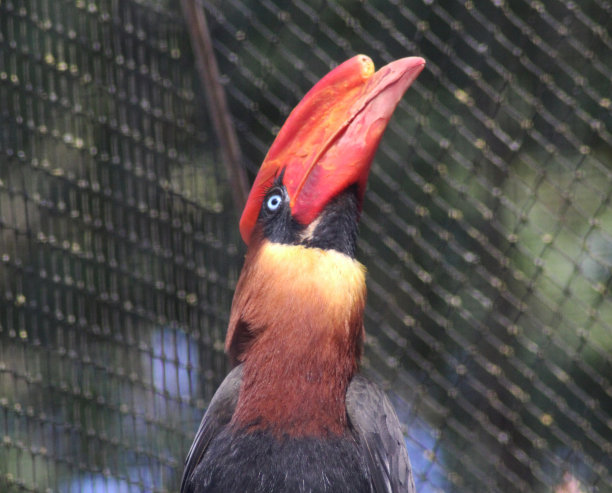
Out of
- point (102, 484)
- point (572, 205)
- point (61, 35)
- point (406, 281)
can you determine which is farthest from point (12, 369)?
point (572, 205)

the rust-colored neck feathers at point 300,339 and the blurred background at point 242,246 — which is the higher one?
the rust-colored neck feathers at point 300,339

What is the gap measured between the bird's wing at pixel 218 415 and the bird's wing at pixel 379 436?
11 centimetres

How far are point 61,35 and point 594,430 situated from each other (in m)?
1.20

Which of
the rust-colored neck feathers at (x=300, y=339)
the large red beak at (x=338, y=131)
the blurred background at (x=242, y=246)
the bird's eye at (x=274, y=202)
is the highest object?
the large red beak at (x=338, y=131)

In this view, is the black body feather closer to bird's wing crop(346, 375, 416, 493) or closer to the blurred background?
bird's wing crop(346, 375, 416, 493)

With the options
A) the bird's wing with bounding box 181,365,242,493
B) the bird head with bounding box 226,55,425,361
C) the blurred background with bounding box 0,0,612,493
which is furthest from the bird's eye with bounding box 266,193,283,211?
the blurred background with bounding box 0,0,612,493

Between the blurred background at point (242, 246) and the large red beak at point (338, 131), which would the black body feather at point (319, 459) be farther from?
the blurred background at point (242, 246)

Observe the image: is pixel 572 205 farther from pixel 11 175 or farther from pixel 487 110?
pixel 11 175

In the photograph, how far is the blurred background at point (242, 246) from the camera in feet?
5.20

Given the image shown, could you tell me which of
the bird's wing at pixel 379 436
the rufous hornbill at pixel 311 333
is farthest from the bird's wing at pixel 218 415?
the bird's wing at pixel 379 436

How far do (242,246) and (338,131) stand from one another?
0.77 metres

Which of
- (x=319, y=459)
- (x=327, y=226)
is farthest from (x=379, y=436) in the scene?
(x=327, y=226)

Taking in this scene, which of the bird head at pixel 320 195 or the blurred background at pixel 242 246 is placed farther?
the blurred background at pixel 242 246

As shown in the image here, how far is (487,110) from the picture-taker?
165cm
